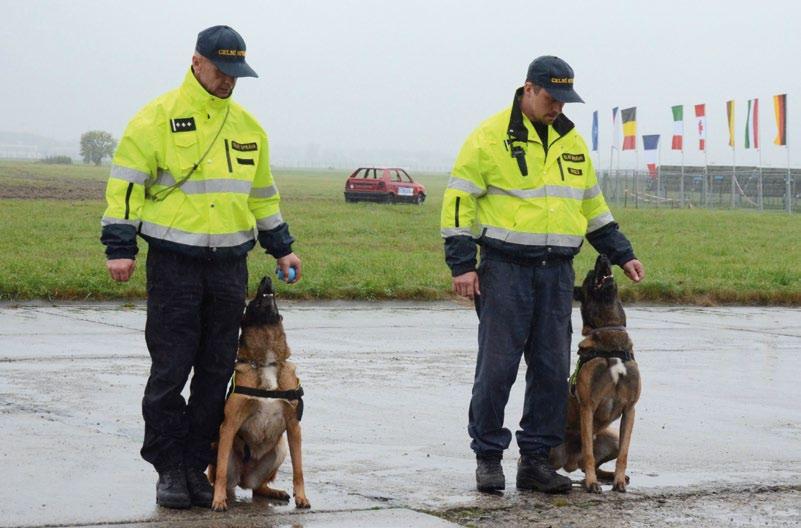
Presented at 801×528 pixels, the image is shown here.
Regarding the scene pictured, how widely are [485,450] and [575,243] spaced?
1.08 metres

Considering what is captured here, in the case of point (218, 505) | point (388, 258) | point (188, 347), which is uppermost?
point (188, 347)

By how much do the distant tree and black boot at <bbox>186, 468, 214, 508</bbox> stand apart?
131 meters

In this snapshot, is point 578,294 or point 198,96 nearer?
point 198,96

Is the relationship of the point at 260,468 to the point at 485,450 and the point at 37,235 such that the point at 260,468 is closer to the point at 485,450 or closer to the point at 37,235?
the point at 485,450

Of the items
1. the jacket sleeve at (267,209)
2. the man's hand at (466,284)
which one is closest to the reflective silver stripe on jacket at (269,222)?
the jacket sleeve at (267,209)

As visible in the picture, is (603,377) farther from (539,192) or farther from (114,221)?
(114,221)

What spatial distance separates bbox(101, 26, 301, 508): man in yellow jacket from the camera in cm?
575

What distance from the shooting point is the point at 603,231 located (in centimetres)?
699

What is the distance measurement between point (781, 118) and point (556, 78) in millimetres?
42155

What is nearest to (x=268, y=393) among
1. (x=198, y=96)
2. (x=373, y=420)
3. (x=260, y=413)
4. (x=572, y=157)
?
(x=260, y=413)

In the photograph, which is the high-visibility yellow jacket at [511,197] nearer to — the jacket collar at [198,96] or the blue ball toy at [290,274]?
the blue ball toy at [290,274]

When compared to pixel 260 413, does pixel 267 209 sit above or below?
above

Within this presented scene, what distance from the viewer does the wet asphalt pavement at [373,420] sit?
596cm

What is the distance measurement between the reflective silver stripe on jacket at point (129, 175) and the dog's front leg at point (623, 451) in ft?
8.39
